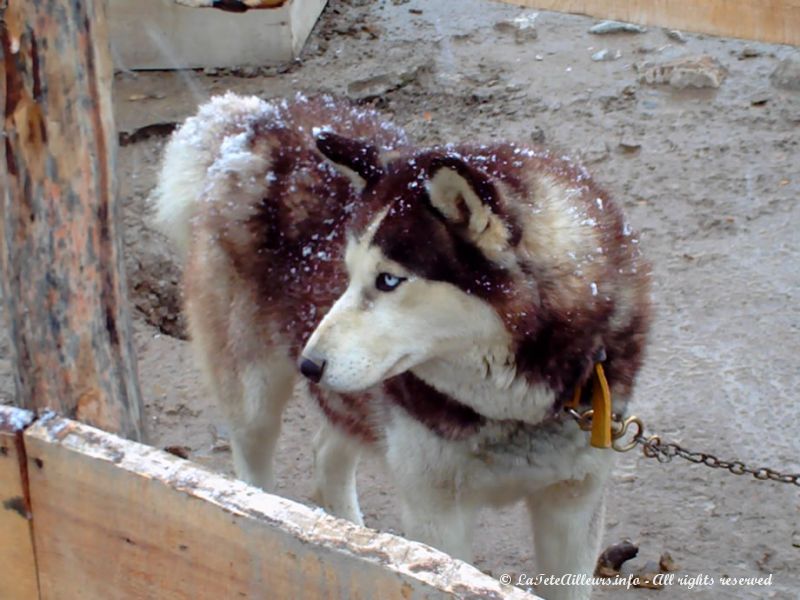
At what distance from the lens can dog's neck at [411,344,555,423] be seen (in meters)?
2.83

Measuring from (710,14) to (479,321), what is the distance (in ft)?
2.82

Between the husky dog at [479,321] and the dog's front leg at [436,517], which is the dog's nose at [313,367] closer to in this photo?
the husky dog at [479,321]

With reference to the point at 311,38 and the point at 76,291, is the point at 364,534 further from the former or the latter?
the point at 311,38

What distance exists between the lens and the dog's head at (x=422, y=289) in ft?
8.88

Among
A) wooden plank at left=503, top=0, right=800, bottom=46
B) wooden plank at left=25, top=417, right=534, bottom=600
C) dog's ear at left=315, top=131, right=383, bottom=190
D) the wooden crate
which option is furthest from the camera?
the wooden crate

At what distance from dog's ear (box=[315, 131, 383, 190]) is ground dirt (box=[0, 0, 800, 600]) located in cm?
86

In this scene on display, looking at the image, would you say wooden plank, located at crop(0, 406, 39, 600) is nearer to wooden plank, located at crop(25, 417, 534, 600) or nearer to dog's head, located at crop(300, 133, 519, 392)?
wooden plank, located at crop(25, 417, 534, 600)

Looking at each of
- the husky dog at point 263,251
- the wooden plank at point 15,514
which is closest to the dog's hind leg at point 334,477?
the husky dog at point 263,251

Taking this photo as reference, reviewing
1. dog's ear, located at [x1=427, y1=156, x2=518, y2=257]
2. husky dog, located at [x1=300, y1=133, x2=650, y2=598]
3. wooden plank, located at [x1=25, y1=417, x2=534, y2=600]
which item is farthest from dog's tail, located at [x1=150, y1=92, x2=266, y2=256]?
wooden plank, located at [x1=25, y1=417, x2=534, y2=600]

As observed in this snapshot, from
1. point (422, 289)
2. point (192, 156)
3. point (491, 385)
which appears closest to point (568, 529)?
point (491, 385)

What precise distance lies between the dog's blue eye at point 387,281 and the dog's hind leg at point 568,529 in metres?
0.80

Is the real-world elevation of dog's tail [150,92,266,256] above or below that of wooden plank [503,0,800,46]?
below

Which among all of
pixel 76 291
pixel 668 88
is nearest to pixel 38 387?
pixel 76 291

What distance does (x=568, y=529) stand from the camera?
3.25 m
